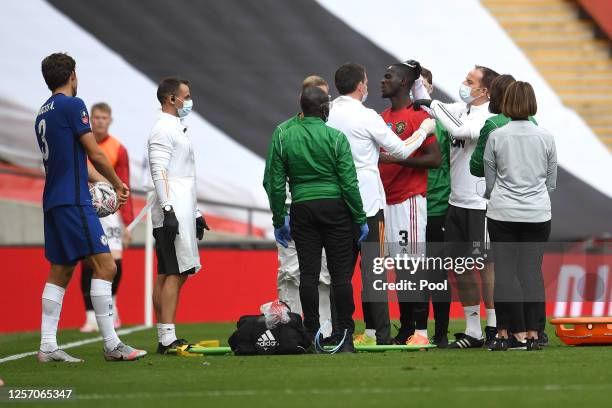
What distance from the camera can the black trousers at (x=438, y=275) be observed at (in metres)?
8.07

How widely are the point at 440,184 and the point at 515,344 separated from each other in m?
1.21

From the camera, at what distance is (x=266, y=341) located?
7.50m

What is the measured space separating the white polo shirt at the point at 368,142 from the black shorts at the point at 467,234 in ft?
1.65

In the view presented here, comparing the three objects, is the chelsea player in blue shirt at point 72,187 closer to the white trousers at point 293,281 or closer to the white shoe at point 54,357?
the white shoe at point 54,357

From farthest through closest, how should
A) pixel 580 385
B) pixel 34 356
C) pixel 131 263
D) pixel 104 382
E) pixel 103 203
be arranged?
1. pixel 131 263
2. pixel 34 356
3. pixel 103 203
4. pixel 104 382
5. pixel 580 385

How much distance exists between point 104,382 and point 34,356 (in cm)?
220

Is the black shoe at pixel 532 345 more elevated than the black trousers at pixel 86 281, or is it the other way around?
the black trousers at pixel 86 281

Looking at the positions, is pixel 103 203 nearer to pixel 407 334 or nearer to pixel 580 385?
pixel 407 334

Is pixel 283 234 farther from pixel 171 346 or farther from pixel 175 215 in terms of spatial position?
pixel 171 346

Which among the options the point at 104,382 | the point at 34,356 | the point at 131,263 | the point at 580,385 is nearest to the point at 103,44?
the point at 131,263

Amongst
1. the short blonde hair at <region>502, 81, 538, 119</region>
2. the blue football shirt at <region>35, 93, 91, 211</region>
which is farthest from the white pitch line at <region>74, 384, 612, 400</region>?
the short blonde hair at <region>502, 81, 538, 119</region>

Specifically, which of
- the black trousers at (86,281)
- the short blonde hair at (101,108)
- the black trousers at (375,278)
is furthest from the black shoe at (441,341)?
the short blonde hair at (101,108)

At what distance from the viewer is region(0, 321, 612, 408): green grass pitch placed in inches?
200

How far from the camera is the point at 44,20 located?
12445 millimetres
